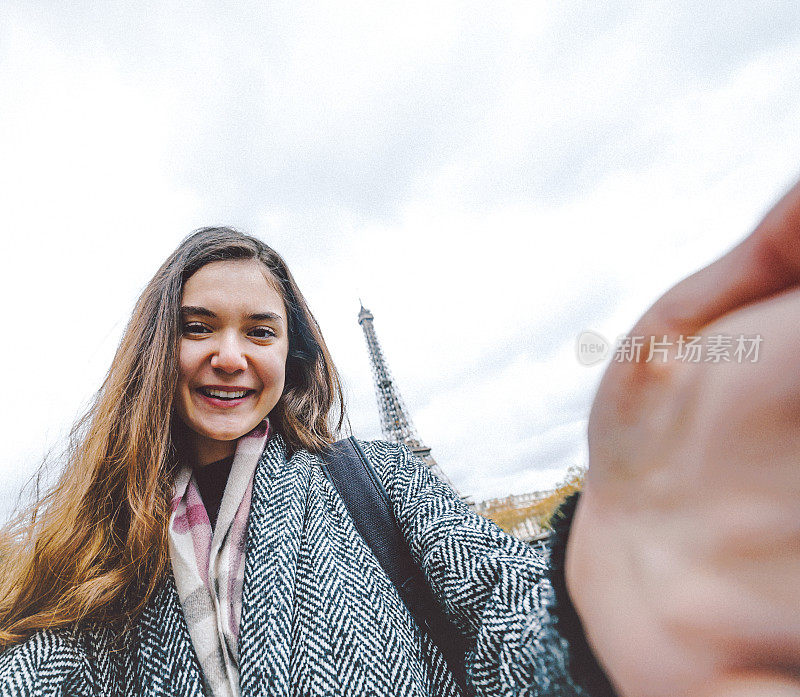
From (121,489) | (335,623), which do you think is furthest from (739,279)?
(121,489)

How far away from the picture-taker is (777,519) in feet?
1.23

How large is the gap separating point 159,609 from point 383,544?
2.45 ft

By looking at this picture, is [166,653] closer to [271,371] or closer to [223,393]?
[223,393]

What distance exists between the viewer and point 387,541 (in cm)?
145

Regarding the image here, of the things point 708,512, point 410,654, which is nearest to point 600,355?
point 708,512

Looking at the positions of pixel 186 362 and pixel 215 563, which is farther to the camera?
pixel 186 362

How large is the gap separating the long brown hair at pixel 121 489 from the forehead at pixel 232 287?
2.1 inches

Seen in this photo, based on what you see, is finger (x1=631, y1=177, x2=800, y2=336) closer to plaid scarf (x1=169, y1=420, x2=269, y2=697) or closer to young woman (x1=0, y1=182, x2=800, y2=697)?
young woman (x1=0, y1=182, x2=800, y2=697)

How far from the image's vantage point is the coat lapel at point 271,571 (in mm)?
1220

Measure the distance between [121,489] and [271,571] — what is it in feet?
2.32

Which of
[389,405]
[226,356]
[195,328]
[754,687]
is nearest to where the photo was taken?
[754,687]

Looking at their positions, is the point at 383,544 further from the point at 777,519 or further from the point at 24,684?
the point at 777,519

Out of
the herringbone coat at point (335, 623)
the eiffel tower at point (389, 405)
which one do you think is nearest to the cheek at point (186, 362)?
the herringbone coat at point (335, 623)

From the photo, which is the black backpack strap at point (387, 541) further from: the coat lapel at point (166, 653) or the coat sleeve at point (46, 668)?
the coat sleeve at point (46, 668)
